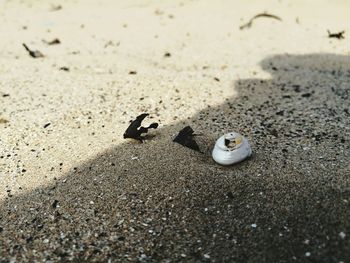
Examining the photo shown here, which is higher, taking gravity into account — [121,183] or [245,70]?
[121,183]

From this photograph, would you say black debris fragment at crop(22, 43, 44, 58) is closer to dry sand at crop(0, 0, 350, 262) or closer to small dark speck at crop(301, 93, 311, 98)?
dry sand at crop(0, 0, 350, 262)

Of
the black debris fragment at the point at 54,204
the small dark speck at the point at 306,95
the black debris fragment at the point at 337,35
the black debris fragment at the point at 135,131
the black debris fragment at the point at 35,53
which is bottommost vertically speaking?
the black debris fragment at the point at 35,53

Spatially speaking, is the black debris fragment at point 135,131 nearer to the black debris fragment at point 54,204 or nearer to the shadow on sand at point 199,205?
the shadow on sand at point 199,205

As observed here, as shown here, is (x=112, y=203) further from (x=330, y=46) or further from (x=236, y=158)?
(x=330, y=46)

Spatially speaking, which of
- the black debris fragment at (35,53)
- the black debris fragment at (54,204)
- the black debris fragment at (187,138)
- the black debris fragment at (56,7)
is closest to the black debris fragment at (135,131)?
the black debris fragment at (187,138)

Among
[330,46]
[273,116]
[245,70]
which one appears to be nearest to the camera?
[273,116]

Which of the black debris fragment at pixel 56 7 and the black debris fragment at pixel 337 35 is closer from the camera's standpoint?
the black debris fragment at pixel 337 35

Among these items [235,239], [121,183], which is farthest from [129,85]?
[235,239]
